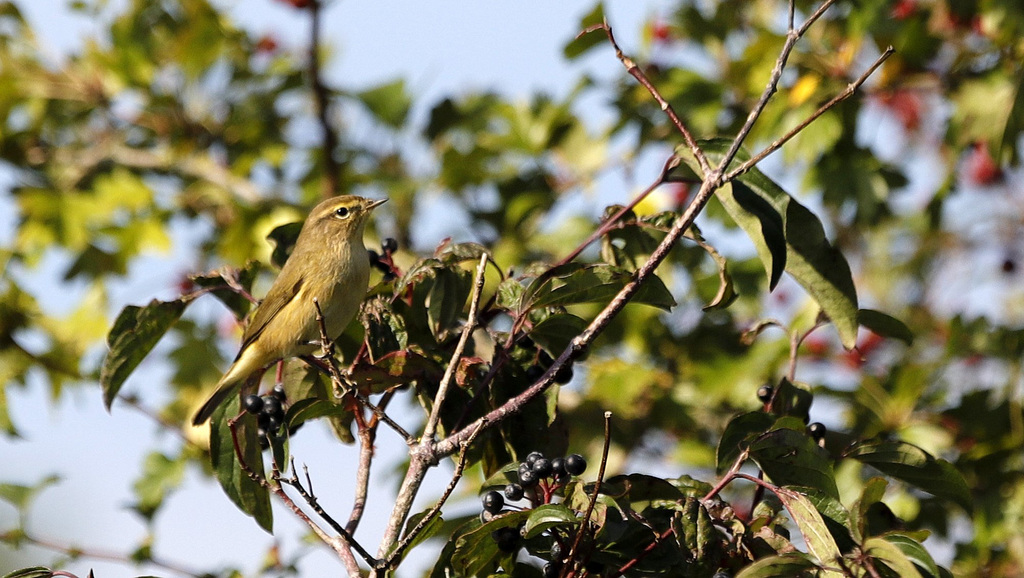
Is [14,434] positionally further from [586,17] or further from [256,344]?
[586,17]

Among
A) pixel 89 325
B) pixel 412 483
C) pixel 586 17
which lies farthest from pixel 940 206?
pixel 89 325

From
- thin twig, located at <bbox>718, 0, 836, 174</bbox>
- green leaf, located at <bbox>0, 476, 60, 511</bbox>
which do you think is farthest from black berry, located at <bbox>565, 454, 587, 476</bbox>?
green leaf, located at <bbox>0, 476, 60, 511</bbox>

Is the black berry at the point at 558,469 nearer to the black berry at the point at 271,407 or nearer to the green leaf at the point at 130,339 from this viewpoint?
the black berry at the point at 271,407

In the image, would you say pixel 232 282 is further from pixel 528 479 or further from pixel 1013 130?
pixel 1013 130

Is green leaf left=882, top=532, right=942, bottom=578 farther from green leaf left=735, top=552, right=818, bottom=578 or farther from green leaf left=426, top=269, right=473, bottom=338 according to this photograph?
green leaf left=426, top=269, right=473, bottom=338

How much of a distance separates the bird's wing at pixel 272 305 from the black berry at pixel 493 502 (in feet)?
4.13

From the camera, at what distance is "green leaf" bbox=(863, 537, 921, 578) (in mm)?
1806

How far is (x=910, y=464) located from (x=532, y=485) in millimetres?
881

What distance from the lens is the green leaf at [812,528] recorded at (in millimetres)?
1950

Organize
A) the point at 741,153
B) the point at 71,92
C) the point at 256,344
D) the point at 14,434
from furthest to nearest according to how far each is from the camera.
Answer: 1. the point at 71,92
2. the point at 14,434
3. the point at 256,344
4. the point at 741,153

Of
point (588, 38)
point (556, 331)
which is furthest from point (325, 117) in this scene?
point (556, 331)

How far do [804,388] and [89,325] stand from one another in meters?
4.76

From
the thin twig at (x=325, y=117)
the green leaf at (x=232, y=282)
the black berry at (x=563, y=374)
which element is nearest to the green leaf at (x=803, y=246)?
the black berry at (x=563, y=374)

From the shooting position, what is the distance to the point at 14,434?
13.1 feet
